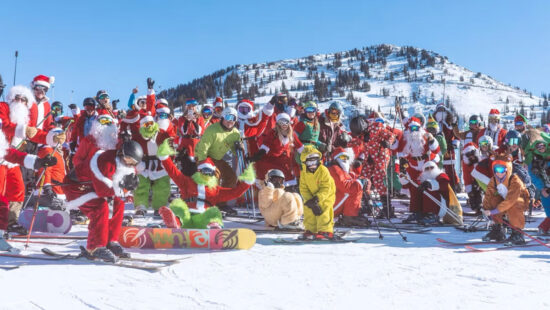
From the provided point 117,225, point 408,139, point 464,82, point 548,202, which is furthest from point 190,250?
point 464,82

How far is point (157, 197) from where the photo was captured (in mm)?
6855

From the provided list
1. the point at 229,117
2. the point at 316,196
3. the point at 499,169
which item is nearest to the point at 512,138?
the point at 499,169

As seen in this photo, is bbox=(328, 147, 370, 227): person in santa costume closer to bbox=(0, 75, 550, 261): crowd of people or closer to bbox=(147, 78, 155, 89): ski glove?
bbox=(0, 75, 550, 261): crowd of people

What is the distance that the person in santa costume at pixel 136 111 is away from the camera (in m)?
7.16

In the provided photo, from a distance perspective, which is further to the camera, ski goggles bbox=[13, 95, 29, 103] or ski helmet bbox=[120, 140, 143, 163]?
ski goggles bbox=[13, 95, 29, 103]

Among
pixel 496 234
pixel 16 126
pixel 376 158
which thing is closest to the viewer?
pixel 16 126

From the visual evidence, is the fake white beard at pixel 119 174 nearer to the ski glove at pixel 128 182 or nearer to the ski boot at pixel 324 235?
the ski glove at pixel 128 182

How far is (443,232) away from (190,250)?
3.44 metres

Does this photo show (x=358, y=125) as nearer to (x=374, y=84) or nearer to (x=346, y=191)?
(x=346, y=191)

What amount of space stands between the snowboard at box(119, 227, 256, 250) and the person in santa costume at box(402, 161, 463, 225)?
10.7ft

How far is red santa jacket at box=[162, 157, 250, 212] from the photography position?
545 centimetres

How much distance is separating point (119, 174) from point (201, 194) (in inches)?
61.0

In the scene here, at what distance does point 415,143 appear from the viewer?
705 centimetres

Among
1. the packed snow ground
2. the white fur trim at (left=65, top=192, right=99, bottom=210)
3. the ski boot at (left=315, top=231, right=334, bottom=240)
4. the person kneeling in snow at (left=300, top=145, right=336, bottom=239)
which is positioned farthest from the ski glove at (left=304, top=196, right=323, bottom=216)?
the white fur trim at (left=65, top=192, right=99, bottom=210)
